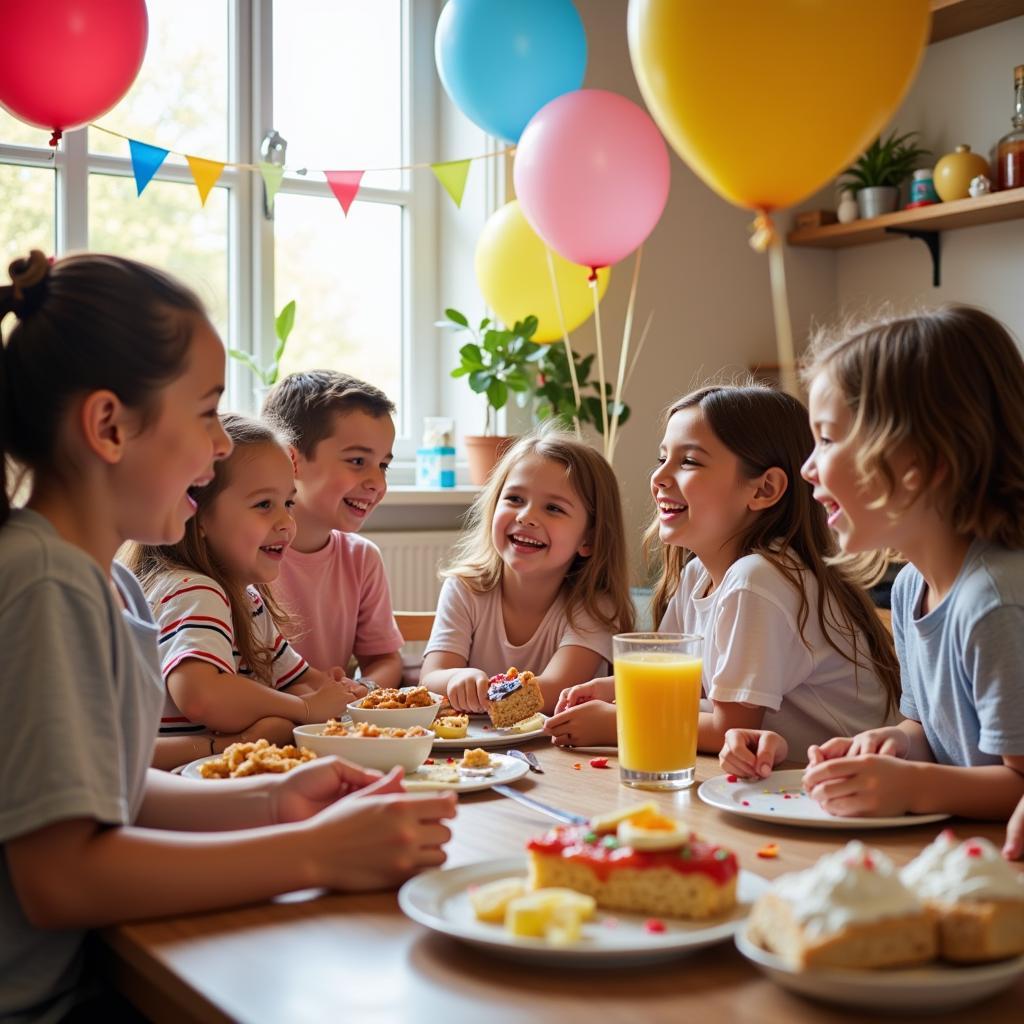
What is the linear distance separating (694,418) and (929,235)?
271 cm

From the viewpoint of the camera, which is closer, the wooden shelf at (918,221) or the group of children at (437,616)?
the group of children at (437,616)

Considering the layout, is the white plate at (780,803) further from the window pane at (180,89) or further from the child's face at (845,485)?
the window pane at (180,89)

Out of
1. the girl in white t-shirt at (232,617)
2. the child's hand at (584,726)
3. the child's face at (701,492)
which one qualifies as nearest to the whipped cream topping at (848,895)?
the child's hand at (584,726)

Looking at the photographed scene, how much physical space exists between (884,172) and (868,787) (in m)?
3.51

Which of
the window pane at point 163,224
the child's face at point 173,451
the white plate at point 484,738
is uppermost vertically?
the window pane at point 163,224

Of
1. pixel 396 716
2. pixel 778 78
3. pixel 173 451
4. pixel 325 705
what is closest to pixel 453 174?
pixel 778 78

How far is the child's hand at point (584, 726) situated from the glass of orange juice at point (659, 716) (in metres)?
0.17

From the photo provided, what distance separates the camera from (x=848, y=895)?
729 millimetres

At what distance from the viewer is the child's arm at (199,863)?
90 centimetres

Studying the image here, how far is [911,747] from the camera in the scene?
1356mm

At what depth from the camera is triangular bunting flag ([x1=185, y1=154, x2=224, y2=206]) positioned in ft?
10.2

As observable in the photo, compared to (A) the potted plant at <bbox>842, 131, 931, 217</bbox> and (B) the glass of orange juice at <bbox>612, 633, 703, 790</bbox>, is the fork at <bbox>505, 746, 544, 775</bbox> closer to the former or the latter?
(B) the glass of orange juice at <bbox>612, 633, 703, 790</bbox>

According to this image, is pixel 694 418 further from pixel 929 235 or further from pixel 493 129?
pixel 929 235

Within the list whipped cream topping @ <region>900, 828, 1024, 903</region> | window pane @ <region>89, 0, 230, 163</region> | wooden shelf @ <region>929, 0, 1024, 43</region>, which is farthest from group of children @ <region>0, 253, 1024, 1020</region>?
wooden shelf @ <region>929, 0, 1024, 43</region>
